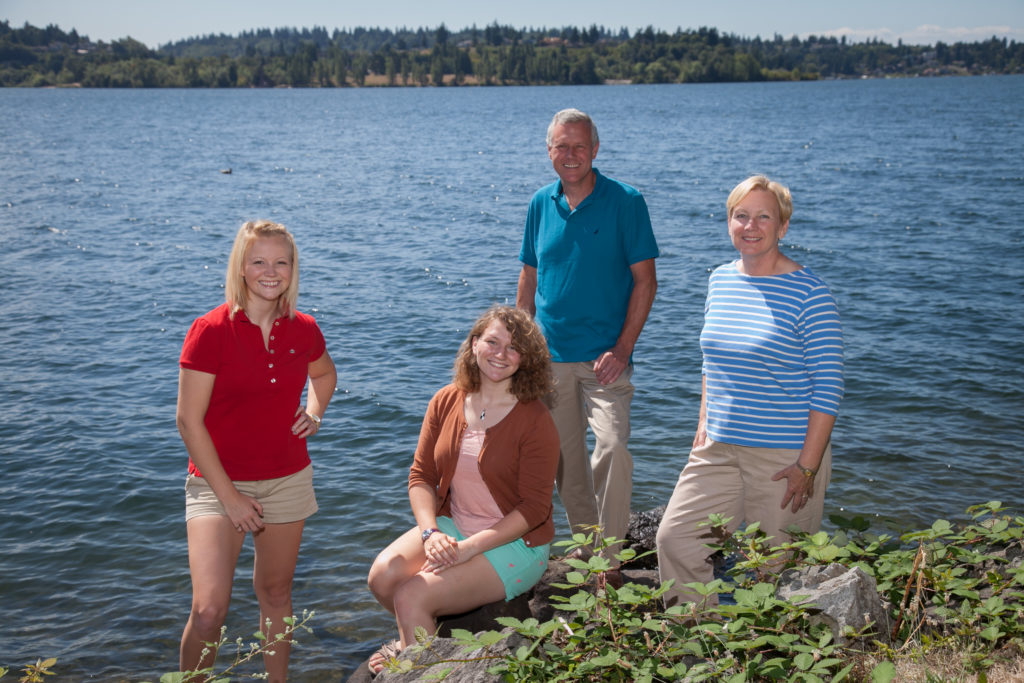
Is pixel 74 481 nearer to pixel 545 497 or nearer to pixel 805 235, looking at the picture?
pixel 545 497

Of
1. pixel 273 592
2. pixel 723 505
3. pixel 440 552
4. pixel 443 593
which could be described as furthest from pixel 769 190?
pixel 273 592

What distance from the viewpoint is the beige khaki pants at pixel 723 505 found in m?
4.32

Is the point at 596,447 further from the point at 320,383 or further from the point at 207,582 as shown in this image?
the point at 207,582

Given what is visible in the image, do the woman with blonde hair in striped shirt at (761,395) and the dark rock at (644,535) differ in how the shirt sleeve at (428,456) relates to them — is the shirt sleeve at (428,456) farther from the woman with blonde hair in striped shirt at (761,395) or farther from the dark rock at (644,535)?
the dark rock at (644,535)

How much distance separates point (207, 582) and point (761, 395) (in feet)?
9.21

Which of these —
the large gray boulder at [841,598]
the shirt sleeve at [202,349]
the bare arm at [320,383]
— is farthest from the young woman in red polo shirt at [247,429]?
the large gray boulder at [841,598]

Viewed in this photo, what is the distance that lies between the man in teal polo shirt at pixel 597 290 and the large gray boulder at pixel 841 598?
64.0 inches

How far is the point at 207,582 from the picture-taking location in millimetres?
4066

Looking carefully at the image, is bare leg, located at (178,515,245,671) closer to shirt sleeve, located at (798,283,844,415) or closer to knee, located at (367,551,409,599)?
knee, located at (367,551,409,599)

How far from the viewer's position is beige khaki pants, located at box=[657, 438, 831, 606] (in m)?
4.32

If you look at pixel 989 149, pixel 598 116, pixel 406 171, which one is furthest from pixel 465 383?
pixel 598 116

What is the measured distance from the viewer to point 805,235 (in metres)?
22.7

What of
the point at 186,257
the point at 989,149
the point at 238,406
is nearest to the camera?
the point at 238,406

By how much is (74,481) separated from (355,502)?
9.99 feet
